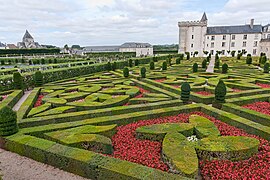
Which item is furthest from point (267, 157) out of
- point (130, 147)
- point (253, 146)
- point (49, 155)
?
point (49, 155)

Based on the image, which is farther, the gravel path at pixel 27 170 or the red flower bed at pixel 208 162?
the gravel path at pixel 27 170

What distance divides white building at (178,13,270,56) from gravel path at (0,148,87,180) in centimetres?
5791

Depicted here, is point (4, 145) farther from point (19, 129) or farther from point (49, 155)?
point (49, 155)

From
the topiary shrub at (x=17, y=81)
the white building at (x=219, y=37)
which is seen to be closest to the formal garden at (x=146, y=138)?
the topiary shrub at (x=17, y=81)

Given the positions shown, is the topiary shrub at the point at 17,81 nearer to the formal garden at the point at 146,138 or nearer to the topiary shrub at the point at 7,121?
the formal garden at the point at 146,138

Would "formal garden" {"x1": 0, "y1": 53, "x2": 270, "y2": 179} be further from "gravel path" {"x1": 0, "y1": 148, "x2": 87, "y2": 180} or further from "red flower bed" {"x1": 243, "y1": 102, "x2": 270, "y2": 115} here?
"gravel path" {"x1": 0, "y1": 148, "x2": 87, "y2": 180}

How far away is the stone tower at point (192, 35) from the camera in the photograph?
57.2 metres

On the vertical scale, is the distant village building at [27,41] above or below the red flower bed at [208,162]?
above

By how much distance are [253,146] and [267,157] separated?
18.7 inches

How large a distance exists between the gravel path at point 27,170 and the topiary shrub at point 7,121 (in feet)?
2.74

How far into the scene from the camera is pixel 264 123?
7.72 meters

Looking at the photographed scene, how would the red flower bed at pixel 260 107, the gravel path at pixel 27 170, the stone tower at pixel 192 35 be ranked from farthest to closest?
the stone tower at pixel 192 35
the red flower bed at pixel 260 107
the gravel path at pixel 27 170

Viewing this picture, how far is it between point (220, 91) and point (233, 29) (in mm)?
55865

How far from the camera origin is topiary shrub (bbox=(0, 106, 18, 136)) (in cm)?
636
